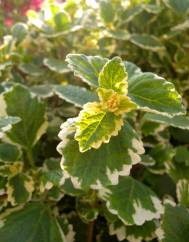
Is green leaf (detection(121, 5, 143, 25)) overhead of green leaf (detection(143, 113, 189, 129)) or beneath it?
overhead

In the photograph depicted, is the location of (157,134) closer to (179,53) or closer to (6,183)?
(179,53)

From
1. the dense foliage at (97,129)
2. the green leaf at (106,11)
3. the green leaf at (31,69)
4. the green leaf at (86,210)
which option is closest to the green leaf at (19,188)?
the dense foliage at (97,129)

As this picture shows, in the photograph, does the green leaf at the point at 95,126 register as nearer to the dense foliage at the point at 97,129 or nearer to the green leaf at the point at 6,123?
the dense foliage at the point at 97,129

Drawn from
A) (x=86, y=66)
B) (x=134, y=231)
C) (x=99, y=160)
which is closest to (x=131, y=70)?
(x=86, y=66)

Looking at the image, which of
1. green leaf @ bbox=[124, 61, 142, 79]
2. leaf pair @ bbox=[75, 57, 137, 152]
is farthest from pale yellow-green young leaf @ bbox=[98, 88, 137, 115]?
green leaf @ bbox=[124, 61, 142, 79]

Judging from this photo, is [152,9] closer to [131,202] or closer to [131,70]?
[131,70]

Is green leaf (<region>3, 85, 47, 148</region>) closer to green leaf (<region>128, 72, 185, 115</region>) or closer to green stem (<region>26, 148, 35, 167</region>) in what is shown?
green stem (<region>26, 148, 35, 167</region>)
